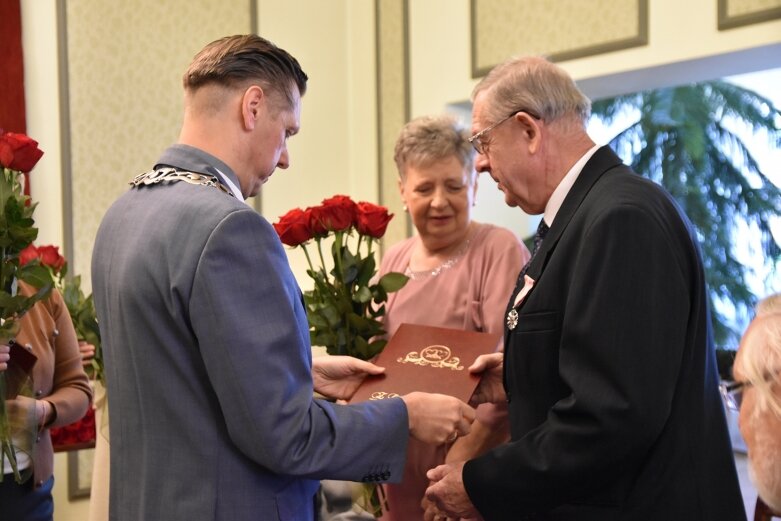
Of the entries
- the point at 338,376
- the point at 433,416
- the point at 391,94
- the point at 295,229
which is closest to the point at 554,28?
the point at 391,94

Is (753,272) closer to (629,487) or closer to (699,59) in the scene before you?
(699,59)

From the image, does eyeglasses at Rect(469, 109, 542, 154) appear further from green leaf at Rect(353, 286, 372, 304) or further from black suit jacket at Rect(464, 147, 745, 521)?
green leaf at Rect(353, 286, 372, 304)

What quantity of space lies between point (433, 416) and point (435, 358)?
14.4 inches

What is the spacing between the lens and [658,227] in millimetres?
1688

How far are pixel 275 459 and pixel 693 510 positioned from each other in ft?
2.57

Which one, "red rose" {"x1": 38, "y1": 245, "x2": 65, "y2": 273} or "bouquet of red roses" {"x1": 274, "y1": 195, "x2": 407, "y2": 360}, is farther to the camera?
"red rose" {"x1": 38, "y1": 245, "x2": 65, "y2": 273}

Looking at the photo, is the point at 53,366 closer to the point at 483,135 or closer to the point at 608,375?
the point at 483,135

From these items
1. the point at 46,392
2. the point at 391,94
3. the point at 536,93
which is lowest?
the point at 46,392

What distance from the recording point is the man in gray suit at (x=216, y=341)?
158 cm

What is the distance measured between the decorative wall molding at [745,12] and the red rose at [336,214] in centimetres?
214

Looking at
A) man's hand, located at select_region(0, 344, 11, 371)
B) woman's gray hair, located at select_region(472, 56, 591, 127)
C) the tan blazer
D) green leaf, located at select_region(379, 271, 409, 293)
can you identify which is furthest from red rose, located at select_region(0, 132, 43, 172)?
woman's gray hair, located at select_region(472, 56, 591, 127)

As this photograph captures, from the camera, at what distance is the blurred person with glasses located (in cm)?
149

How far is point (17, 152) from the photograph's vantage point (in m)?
2.43

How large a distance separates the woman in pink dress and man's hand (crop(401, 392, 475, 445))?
18.2 inches
